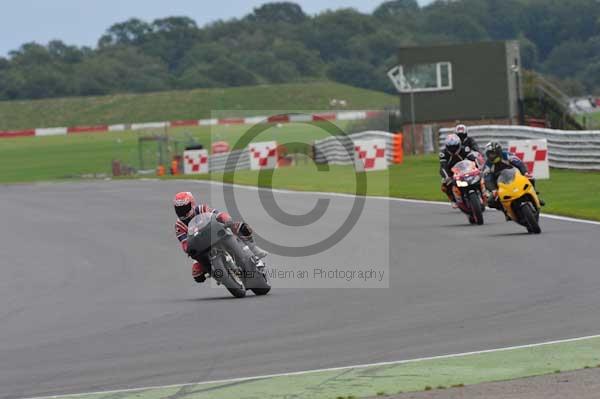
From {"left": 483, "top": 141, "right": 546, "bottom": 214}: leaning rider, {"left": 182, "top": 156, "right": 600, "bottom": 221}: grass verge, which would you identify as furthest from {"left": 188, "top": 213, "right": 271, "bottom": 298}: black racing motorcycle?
{"left": 182, "top": 156, "right": 600, "bottom": 221}: grass verge

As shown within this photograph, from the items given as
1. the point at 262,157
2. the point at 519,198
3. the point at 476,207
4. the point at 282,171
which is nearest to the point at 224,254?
the point at 519,198

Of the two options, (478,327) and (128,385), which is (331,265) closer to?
(478,327)

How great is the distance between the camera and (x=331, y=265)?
706 inches

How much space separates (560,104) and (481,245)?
36964 millimetres

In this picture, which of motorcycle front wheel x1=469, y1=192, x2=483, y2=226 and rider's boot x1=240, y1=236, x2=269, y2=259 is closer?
rider's boot x1=240, y1=236, x2=269, y2=259

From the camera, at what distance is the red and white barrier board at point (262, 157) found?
1948 inches

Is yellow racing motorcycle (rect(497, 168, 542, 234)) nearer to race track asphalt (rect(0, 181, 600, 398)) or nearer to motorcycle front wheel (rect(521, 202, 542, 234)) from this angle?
motorcycle front wheel (rect(521, 202, 542, 234))

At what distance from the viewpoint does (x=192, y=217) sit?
48.9 feet

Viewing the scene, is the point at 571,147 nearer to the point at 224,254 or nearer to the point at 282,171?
the point at 282,171

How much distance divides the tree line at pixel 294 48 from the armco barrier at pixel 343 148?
2772 inches

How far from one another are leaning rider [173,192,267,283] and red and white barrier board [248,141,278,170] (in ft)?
113

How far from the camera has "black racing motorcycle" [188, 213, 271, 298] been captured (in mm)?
14391

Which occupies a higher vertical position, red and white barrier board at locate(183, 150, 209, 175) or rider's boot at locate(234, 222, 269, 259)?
red and white barrier board at locate(183, 150, 209, 175)

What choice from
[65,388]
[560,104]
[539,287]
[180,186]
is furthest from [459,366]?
[560,104]
